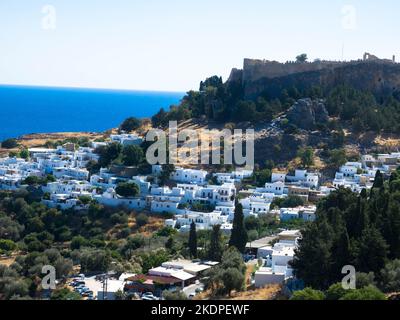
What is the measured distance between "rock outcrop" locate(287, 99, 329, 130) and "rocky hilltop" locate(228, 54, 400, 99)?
4803mm

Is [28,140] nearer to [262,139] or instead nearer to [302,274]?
[262,139]

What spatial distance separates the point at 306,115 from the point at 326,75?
6.75 metres

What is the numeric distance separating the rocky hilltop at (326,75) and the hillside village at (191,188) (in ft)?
33.1

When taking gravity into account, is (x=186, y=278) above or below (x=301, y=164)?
below

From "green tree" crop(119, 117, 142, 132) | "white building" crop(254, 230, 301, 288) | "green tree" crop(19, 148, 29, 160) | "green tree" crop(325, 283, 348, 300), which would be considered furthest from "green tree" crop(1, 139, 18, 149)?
"green tree" crop(325, 283, 348, 300)

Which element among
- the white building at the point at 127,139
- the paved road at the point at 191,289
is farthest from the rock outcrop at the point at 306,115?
the paved road at the point at 191,289

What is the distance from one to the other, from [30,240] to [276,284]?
1437 centimetres

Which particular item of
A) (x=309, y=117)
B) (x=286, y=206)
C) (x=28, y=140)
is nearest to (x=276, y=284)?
(x=286, y=206)

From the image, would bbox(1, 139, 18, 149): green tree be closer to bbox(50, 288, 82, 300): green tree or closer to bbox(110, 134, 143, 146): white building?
Answer: bbox(110, 134, 143, 146): white building

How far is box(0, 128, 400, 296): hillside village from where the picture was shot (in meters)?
34.7

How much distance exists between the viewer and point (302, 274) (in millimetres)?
21844

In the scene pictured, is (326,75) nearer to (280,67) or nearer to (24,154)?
(280,67)

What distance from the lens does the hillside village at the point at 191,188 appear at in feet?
114

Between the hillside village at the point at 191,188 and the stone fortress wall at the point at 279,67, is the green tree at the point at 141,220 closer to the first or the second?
the hillside village at the point at 191,188
